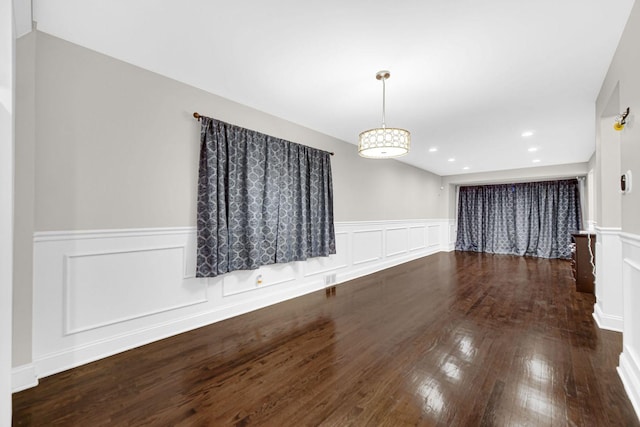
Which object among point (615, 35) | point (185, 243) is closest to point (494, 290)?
point (615, 35)

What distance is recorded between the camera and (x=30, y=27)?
179 cm

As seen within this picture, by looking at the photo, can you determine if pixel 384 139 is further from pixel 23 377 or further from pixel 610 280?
pixel 23 377

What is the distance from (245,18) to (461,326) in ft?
10.7

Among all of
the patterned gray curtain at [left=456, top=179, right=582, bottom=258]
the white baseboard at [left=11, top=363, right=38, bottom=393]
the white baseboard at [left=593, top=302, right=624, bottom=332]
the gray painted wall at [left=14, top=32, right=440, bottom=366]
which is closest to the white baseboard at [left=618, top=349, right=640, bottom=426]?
the white baseboard at [left=593, top=302, right=624, bottom=332]

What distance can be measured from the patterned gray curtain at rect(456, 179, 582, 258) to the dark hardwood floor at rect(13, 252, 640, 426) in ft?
17.1

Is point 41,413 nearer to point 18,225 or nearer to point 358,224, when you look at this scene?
point 18,225

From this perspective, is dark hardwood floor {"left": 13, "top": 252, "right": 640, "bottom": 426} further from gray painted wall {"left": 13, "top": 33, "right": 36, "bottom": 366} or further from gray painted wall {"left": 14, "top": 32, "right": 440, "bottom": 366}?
gray painted wall {"left": 14, "top": 32, "right": 440, "bottom": 366}

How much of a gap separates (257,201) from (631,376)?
3305mm

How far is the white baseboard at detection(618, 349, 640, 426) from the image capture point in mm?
1624

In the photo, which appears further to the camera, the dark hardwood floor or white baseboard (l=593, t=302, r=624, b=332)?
white baseboard (l=593, t=302, r=624, b=332)

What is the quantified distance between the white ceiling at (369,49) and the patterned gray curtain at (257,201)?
500 mm

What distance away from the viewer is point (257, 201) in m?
3.27

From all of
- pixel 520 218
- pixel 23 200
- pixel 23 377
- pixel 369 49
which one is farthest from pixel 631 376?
Answer: pixel 520 218

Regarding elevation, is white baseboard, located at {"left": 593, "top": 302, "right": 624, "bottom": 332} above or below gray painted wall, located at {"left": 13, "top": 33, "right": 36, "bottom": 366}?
below
